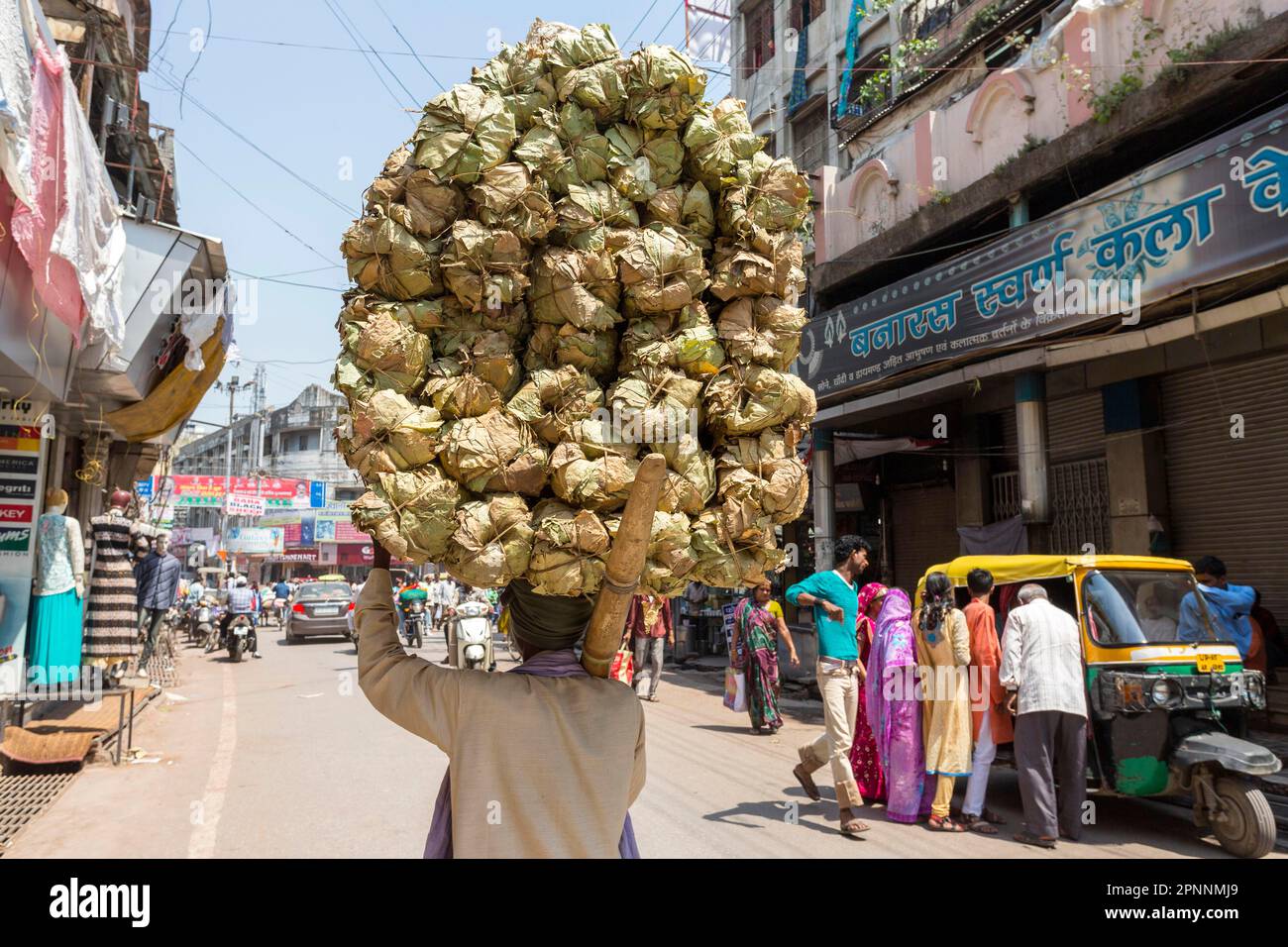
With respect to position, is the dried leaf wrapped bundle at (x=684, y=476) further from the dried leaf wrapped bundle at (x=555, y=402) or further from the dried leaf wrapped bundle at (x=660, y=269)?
the dried leaf wrapped bundle at (x=660, y=269)

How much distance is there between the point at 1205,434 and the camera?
10930 mm

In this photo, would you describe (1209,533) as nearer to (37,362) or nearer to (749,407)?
(749,407)

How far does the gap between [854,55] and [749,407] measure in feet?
60.5

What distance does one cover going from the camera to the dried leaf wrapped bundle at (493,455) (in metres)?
2.20

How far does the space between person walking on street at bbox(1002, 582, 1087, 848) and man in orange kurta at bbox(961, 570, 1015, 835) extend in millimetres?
295

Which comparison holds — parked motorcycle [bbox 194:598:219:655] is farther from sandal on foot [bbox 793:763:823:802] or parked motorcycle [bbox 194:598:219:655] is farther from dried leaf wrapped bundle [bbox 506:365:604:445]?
dried leaf wrapped bundle [bbox 506:365:604:445]

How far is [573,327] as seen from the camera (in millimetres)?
2336

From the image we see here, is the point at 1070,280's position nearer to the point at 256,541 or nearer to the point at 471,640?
the point at 471,640

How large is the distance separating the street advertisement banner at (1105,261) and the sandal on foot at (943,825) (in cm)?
622

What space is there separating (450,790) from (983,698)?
539 cm

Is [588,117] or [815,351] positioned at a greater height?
[815,351]

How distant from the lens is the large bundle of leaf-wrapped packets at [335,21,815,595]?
7.25 feet
